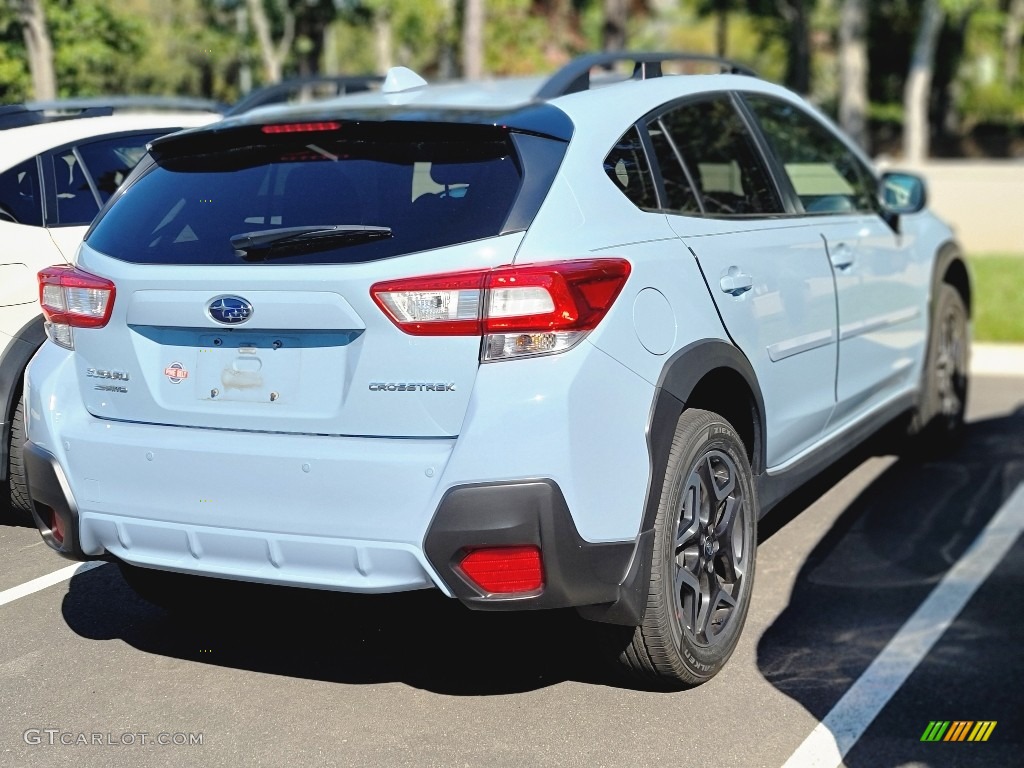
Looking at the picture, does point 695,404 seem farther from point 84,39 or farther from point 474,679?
point 84,39

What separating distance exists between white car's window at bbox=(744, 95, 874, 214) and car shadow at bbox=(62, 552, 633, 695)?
1939mm

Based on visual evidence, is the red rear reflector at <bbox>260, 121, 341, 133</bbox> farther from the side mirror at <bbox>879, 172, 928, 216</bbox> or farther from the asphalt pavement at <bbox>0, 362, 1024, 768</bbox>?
the side mirror at <bbox>879, 172, 928, 216</bbox>

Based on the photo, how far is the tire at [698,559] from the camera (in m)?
3.55

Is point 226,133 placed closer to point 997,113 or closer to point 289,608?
point 289,608

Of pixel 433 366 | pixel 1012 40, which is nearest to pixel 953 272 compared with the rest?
pixel 433 366

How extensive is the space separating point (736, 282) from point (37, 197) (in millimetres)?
3110

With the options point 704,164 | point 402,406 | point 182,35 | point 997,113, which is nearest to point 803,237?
point 704,164

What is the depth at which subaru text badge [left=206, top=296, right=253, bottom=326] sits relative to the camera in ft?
11.0

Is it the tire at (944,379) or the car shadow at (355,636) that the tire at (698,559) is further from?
the tire at (944,379)

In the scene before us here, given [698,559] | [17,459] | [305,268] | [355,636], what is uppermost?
[305,268]

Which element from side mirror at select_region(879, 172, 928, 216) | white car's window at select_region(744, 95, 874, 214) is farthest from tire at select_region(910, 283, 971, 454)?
white car's window at select_region(744, 95, 874, 214)

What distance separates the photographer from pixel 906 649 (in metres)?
4.21

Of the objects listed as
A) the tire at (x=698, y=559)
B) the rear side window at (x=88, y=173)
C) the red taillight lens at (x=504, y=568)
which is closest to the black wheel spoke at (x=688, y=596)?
the tire at (x=698, y=559)

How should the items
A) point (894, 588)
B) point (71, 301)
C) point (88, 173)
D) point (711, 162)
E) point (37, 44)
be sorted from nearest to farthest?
point (71, 301), point (711, 162), point (894, 588), point (88, 173), point (37, 44)
